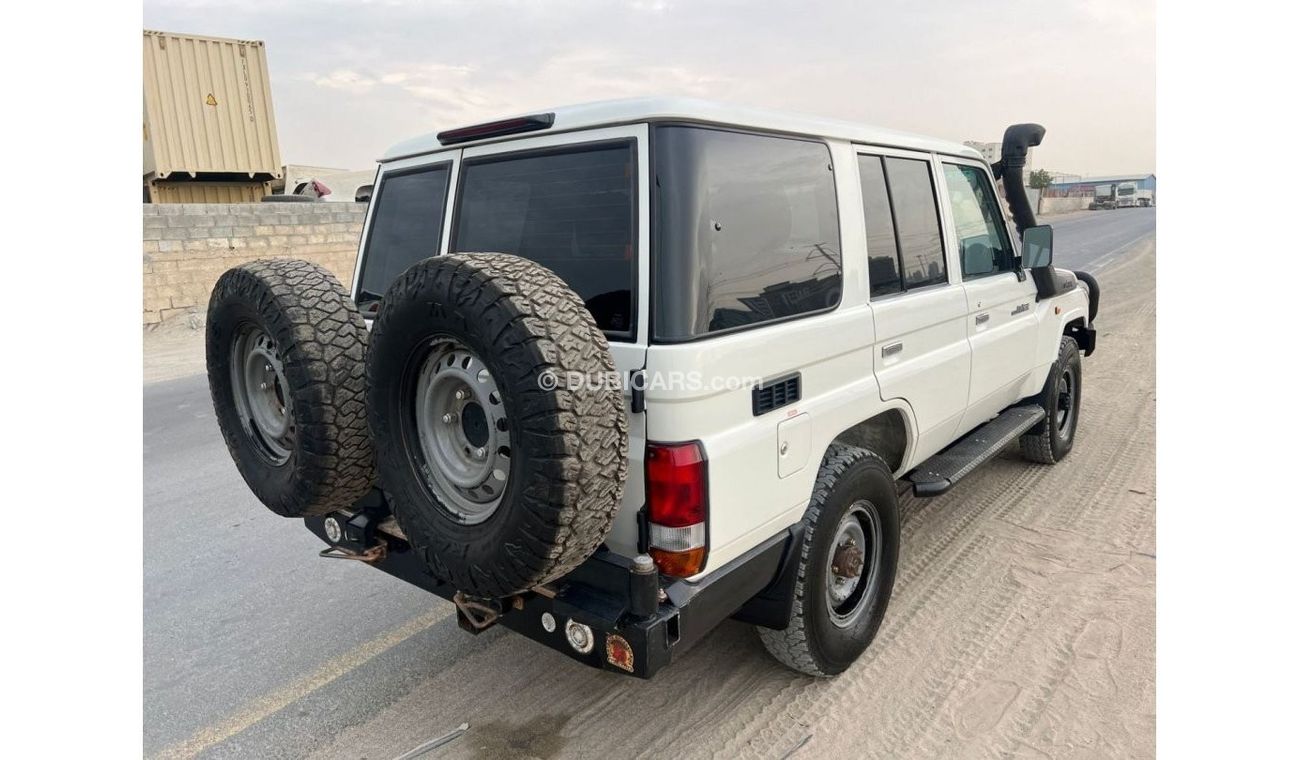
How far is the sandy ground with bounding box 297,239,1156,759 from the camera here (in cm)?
271

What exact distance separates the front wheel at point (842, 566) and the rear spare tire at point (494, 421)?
98 centimetres

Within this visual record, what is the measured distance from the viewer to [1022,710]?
2836mm

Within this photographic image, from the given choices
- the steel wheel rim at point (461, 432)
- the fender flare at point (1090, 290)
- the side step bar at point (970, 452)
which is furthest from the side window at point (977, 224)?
the steel wheel rim at point (461, 432)

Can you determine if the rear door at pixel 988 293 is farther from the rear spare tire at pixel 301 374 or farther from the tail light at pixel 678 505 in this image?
the rear spare tire at pixel 301 374

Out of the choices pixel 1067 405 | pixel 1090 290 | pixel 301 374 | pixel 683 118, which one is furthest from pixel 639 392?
pixel 1090 290

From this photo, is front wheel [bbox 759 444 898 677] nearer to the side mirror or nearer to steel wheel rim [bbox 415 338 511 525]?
steel wheel rim [bbox 415 338 511 525]

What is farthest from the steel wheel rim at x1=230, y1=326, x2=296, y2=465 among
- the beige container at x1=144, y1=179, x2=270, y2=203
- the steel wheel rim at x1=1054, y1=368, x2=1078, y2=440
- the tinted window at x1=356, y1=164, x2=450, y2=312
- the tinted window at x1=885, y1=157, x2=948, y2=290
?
the beige container at x1=144, y1=179, x2=270, y2=203

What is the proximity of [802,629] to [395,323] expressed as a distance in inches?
70.5

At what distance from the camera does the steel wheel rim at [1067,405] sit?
5.53 metres

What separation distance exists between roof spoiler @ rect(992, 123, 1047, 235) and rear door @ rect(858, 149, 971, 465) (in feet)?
5.14

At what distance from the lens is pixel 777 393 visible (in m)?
2.63

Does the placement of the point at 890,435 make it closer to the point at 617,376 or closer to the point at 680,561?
the point at 680,561

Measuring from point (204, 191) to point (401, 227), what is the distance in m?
14.2

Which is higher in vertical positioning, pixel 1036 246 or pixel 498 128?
pixel 498 128
